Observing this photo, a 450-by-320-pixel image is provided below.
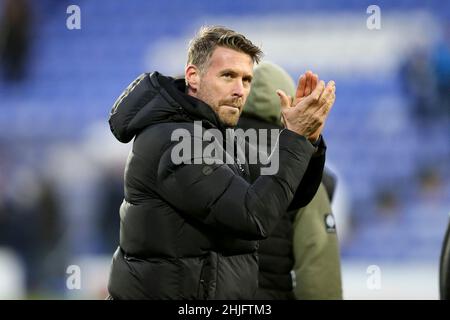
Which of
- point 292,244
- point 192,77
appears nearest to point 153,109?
point 192,77

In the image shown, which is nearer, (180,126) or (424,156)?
(180,126)

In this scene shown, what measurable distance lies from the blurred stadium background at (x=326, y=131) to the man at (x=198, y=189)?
4.94 m

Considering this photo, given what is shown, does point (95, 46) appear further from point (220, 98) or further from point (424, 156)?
point (220, 98)

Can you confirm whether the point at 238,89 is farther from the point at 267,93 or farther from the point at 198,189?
the point at 267,93

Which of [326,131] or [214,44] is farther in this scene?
[326,131]

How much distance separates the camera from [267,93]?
320cm

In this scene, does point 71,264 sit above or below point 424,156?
below

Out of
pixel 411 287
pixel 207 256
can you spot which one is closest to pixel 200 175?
pixel 207 256

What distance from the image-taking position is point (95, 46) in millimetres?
8938

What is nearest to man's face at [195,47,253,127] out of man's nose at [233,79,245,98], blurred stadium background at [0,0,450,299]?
man's nose at [233,79,245,98]

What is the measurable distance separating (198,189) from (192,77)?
0.43 meters

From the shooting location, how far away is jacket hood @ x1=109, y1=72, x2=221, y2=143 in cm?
238

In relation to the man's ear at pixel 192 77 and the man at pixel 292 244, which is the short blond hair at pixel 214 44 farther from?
the man at pixel 292 244
